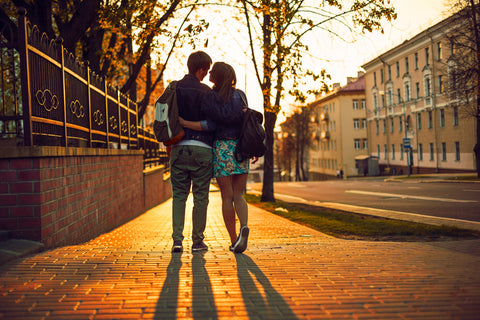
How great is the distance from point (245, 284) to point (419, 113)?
168ft

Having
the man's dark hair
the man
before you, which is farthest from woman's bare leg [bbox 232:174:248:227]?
the man's dark hair

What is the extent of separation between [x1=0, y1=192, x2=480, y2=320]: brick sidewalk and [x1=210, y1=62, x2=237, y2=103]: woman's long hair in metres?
1.51

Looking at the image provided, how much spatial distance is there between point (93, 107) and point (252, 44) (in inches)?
462

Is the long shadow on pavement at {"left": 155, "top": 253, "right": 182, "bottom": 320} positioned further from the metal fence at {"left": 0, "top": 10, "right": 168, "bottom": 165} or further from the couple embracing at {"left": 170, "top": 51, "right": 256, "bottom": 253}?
the metal fence at {"left": 0, "top": 10, "right": 168, "bottom": 165}

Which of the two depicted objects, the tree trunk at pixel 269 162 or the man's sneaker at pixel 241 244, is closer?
the man's sneaker at pixel 241 244

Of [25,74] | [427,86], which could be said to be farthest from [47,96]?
[427,86]


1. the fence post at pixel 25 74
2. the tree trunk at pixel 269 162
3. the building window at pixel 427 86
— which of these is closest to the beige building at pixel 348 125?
the building window at pixel 427 86

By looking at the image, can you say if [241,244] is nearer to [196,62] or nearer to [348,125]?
[196,62]

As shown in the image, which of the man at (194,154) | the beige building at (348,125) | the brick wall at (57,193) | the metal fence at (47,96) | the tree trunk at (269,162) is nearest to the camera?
the brick wall at (57,193)

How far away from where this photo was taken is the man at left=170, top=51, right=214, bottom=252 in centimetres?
528

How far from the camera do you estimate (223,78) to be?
5305mm

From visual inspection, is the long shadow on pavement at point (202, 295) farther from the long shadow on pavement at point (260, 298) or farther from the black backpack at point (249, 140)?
the black backpack at point (249, 140)

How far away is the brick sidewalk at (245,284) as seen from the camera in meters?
3.26

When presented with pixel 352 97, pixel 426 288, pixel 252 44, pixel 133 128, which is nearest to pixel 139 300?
pixel 426 288
